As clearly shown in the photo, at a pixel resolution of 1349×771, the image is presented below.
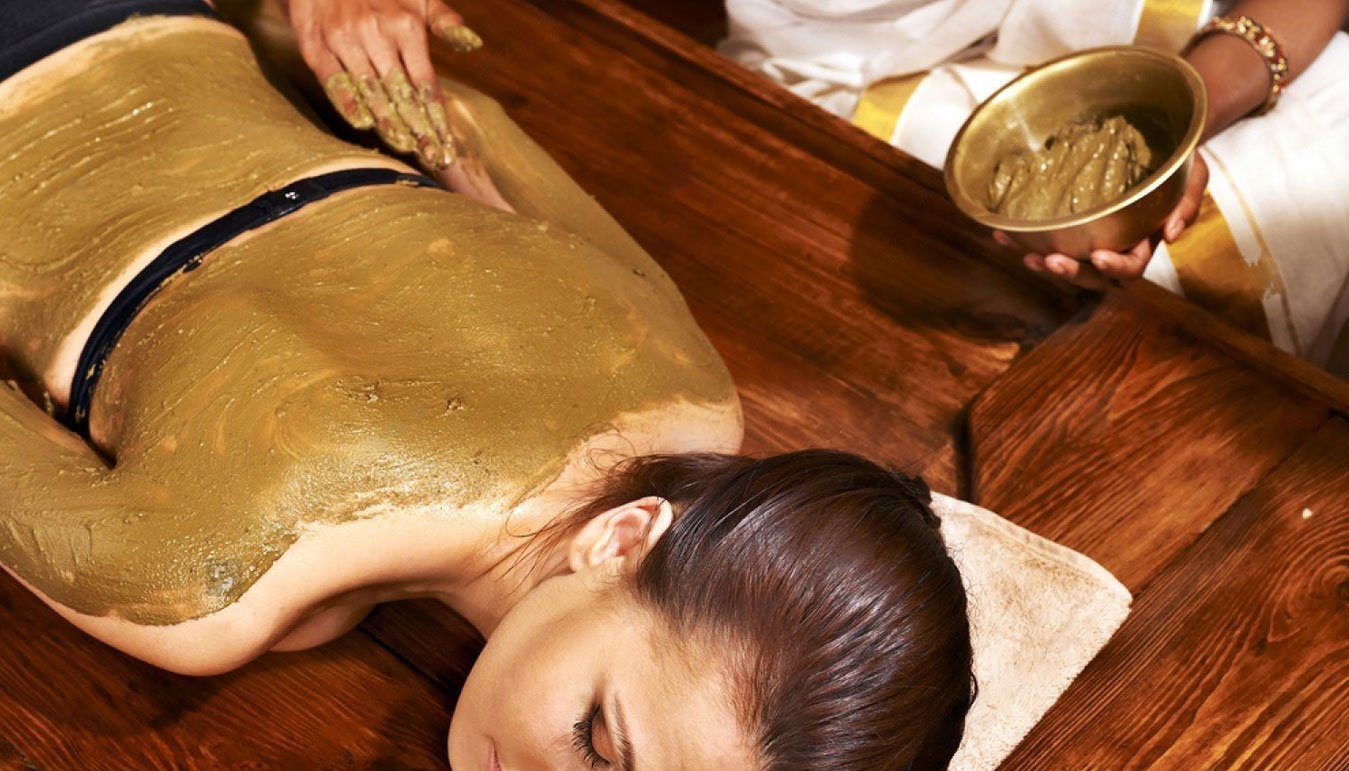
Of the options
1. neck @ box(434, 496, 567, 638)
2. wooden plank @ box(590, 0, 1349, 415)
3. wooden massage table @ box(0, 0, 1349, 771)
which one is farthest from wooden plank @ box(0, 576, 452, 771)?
wooden plank @ box(590, 0, 1349, 415)

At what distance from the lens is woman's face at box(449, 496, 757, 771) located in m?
0.92

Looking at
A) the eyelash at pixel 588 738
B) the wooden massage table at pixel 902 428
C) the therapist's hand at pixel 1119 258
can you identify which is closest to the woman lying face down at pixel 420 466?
the eyelash at pixel 588 738

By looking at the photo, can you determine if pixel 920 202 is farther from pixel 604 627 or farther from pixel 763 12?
pixel 604 627

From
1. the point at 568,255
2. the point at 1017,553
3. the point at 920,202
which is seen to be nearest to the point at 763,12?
the point at 920,202

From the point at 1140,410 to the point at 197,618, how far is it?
1.04 metres

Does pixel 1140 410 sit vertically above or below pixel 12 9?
below

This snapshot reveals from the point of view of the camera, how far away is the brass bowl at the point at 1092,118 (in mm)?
1377

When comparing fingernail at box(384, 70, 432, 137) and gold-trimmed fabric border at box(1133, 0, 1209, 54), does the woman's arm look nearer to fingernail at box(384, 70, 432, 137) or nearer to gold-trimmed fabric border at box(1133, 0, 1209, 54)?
gold-trimmed fabric border at box(1133, 0, 1209, 54)

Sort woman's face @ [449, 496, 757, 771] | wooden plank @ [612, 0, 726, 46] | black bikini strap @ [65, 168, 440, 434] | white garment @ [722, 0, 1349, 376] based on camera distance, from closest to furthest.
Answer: woman's face @ [449, 496, 757, 771], black bikini strap @ [65, 168, 440, 434], white garment @ [722, 0, 1349, 376], wooden plank @ [612, 0, 726, 46]

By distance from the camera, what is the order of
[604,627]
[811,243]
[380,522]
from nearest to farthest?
[604,627] → [380,522] → [811,243]

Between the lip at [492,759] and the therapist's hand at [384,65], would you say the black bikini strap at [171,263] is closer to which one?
the therapist's hand at [384,65]

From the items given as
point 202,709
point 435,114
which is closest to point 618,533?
point 202,709

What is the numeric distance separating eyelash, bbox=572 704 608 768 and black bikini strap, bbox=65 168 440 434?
63 centimetres

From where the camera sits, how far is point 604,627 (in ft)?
3.27
